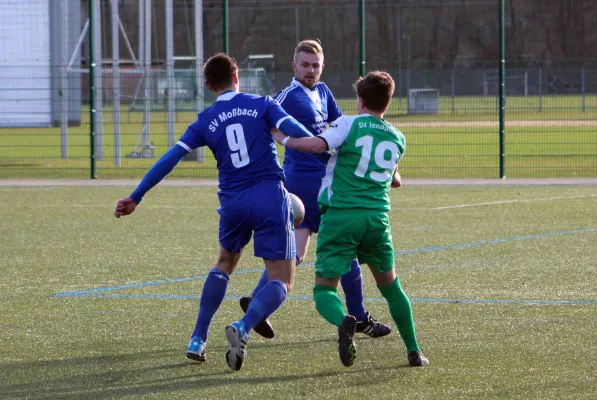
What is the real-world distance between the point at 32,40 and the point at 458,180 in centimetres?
1198

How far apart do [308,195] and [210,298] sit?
1.25 m

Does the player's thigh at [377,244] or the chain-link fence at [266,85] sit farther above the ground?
the chain-link fence at [266,85]

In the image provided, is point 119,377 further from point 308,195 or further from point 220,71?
point 308,195

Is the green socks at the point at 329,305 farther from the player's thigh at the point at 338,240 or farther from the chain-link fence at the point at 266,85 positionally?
the chain-link fence at the point at 266,85

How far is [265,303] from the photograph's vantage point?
5781mm

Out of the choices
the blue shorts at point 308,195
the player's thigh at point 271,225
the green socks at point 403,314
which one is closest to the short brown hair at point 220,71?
the player's thigh at point 271,225

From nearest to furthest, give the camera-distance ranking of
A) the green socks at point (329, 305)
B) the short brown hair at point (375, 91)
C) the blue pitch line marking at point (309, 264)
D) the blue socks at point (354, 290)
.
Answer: the green socks at point (329, 305) → the short brown hair at point (375, 91) → the blue socks at point (354, 290) → the blue pitch line marking at point (309, 264)

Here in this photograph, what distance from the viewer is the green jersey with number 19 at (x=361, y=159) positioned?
579 centimetres

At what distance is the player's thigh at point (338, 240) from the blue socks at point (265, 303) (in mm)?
250

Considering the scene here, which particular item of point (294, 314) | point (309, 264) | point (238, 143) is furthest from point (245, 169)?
point (309, 264)

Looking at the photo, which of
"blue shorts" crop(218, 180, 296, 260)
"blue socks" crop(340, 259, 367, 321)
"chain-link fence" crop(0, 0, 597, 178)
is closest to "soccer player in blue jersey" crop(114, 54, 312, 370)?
"blue shorts" crop(218, 180, 296, 260)

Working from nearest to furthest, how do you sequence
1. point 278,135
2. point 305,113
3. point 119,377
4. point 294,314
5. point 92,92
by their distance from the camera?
point 119,377, point 278,135, point 305,113, point 294,314, point 92,92

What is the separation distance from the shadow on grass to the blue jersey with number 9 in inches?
41.3

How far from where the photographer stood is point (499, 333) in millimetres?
6660
